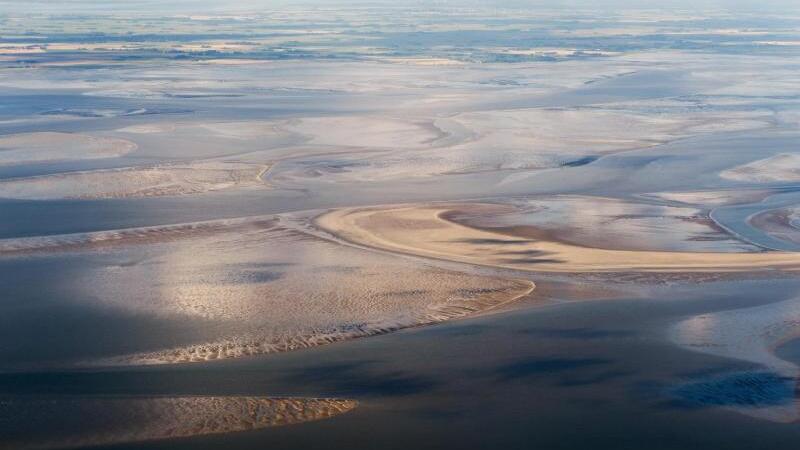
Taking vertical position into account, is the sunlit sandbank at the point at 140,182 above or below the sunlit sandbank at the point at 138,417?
above

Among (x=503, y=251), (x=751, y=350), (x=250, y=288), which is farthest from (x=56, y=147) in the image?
(x=751, y=350)

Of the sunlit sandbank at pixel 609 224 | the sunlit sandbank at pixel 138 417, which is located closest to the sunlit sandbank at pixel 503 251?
the sunlit sandbank at pixel 609 224

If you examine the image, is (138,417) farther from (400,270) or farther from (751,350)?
(751,350)

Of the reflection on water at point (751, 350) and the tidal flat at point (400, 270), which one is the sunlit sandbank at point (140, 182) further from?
the reflection on water at point (751, 350)

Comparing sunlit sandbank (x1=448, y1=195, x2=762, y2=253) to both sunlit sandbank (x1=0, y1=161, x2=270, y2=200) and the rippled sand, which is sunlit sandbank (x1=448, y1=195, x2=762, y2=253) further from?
sunlit sandbank (x1=0, y1=161, x2=270, y2=200)

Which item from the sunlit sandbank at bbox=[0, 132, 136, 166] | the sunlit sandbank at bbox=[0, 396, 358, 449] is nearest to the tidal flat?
the sunlit sandbank at bbox=[0, 396, 358, 449]

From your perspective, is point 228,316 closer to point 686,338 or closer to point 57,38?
point 686,338
